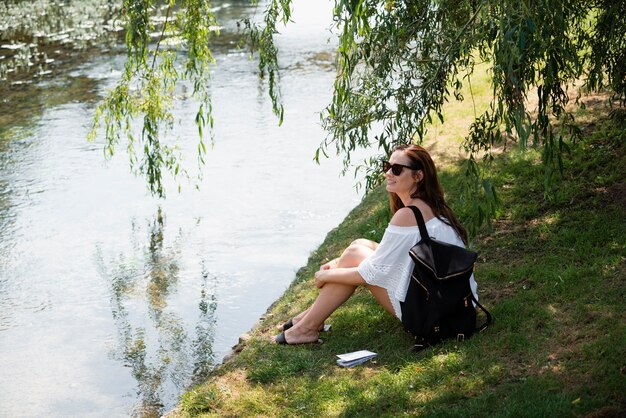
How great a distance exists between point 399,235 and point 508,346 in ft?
3.17

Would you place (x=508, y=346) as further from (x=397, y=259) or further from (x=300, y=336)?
(x=300, y=336)

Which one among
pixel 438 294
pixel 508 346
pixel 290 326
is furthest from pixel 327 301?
pixel 508 346

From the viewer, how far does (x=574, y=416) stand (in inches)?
169

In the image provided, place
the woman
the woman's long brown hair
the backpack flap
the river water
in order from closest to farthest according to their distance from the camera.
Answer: the backpack flap < the woman < the woman's long brown hair < the river water

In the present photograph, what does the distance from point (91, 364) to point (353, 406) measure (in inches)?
137

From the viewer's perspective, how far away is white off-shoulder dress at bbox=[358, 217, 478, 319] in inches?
218

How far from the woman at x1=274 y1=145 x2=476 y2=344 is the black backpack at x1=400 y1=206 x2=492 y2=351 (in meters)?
0.11

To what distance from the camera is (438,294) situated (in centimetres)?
537

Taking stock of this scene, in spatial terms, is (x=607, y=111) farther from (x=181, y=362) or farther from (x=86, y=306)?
(x=86, y=306)

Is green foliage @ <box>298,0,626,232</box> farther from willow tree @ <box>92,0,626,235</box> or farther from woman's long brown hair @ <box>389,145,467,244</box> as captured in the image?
woman's long brown hair @ <box>389,145,467,244</box>

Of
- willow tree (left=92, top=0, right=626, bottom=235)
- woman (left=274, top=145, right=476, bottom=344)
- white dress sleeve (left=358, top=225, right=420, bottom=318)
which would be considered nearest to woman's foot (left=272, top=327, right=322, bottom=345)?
woman (left=274, top=145, right=476, bottom=344)

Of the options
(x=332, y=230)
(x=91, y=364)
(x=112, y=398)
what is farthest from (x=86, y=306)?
(x=332, y=230)

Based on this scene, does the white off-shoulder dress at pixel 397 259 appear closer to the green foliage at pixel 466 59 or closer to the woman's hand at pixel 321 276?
the green foliage at pixel 466 59

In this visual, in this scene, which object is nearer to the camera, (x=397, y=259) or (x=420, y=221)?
(x=420, y=221)
